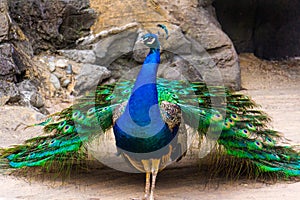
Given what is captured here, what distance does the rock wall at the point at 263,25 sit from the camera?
36.8 feet

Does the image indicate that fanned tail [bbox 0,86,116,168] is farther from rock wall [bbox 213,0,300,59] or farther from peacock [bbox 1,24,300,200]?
rock wall [bbox 213,0,300,59]

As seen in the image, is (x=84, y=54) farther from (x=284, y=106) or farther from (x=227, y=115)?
(x=227, y=115)

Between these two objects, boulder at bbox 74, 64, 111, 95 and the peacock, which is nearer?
the peacock

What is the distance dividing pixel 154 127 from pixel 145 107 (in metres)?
0.15

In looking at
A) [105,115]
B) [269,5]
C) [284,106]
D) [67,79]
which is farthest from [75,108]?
[269,5]

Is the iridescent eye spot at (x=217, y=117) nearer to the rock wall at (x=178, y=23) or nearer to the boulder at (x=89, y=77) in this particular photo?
the boulder at (x=89, y=77)

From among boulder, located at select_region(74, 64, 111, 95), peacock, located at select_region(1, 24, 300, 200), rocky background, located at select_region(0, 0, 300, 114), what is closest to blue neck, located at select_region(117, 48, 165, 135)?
peacock, located at select_region(1, 24, 300, 200)

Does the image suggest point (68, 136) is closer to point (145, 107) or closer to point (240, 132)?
point (145, 107)

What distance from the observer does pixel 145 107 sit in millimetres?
3576

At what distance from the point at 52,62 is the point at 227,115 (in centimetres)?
440

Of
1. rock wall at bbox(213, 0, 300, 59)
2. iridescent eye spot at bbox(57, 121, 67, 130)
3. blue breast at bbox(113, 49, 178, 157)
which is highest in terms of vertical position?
blue breast at bbox(113, 49, 178, 157)

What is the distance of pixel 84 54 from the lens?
826cm

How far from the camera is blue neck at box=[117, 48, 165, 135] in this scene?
3566 mm

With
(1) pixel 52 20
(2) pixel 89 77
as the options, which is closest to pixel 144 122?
(2) pixel 89 77
